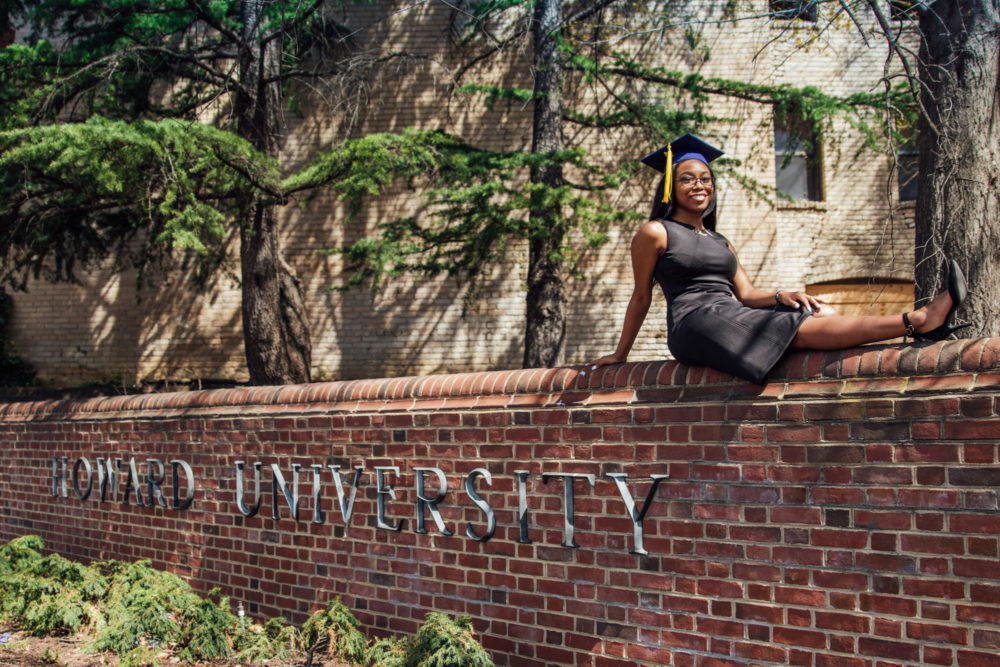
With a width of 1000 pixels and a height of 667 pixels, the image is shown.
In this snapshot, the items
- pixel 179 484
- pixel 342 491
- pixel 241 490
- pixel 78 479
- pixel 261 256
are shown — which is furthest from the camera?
pixel 261 256

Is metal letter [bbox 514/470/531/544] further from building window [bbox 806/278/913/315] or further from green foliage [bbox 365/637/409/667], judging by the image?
building window [bbox 806/278/913/315]

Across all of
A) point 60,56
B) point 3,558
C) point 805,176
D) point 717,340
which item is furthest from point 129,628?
point 805,176

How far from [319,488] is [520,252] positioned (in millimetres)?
7072

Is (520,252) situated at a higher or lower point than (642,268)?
higher

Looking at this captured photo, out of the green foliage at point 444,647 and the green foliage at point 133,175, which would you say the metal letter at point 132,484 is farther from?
the green foliage at point 444,647

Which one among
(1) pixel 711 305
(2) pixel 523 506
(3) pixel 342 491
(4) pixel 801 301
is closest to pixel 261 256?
(3) pixel 342 491

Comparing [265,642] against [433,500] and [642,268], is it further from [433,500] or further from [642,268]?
[642,268]

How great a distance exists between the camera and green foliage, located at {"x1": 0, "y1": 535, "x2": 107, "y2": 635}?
18.1ft

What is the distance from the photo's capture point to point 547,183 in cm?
909

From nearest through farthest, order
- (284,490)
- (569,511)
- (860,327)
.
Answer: (860,327), (569,511), (284,490)

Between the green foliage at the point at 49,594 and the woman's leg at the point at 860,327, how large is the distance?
500 cm

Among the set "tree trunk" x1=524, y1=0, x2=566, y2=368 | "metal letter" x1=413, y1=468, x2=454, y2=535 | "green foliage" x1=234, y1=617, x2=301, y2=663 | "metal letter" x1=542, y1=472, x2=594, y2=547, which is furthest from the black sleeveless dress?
"tree trunk" x1=524, y1=0, x2=566, y2=368

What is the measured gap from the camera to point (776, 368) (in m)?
3.40

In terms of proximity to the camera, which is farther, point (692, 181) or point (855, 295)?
point (855, 295)
